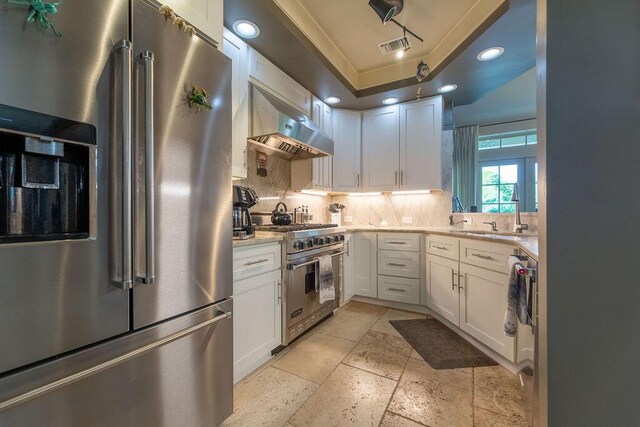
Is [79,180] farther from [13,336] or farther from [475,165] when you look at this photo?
[475,165]

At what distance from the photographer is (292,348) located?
212cm

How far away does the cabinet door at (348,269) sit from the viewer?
118 inches

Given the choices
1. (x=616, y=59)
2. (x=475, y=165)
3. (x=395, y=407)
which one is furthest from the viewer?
(x=475, y=165)

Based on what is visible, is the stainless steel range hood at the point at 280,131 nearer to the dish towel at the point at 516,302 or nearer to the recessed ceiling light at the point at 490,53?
the recessed ceiling light at the point at 490,53

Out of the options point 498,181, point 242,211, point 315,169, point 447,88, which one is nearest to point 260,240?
point 242,211

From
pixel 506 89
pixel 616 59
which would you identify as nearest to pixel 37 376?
pixel 616 59

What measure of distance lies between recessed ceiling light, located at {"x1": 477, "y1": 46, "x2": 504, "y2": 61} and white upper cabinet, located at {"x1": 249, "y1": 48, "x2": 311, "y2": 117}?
1730 mm

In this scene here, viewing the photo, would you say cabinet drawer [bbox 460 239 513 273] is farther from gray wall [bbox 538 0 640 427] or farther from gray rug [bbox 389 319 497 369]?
gray wall [bbox 538 0 640 427]

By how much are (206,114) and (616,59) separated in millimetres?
1393

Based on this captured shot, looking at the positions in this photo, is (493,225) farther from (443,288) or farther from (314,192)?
(314,192)

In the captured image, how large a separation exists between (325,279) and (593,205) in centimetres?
199

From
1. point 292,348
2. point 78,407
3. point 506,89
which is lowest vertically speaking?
point 292,348

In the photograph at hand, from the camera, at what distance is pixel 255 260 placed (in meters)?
1.75

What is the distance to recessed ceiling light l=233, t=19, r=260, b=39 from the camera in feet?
6.35
